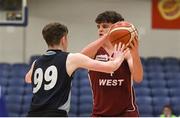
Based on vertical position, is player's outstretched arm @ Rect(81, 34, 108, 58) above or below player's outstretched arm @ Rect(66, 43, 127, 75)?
above

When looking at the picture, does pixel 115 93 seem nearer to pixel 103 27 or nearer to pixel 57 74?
pixel 103 27

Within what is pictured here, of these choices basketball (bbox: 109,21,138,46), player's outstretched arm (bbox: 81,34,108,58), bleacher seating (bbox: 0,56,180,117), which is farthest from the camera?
bleacher seating (bbox: 0,56,180,117)

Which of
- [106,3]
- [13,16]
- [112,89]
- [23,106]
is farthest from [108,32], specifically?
[106,3]

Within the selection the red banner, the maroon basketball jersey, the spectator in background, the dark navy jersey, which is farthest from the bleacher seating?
the dark navy jersey

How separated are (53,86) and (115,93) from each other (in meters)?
0.83

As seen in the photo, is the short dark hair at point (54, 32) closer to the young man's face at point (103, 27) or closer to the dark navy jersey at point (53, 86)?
the dark navy jersey at point (53, 86)

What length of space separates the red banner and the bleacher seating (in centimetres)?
79

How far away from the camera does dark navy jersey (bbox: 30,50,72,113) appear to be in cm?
331

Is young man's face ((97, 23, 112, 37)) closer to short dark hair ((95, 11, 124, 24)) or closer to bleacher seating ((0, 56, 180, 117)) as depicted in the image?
short dark hair ((95, 11, 124, 24))

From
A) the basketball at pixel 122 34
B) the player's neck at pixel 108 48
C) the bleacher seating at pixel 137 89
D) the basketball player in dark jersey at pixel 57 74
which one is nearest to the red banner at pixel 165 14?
the bleacher seating at pixel 137 89

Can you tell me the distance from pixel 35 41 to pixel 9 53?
Result: 2.24 feet

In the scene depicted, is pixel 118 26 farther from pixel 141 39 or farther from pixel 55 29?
pixel 141 39

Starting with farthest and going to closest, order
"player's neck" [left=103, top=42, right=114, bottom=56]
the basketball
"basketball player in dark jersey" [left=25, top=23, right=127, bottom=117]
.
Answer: "player's neck" [left=103, top=42, right=114, bottom=56], the basketball, "basketball player in dark jersey" [left=25, top=23, right=127, bottom=117]

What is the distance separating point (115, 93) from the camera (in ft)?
13.1
